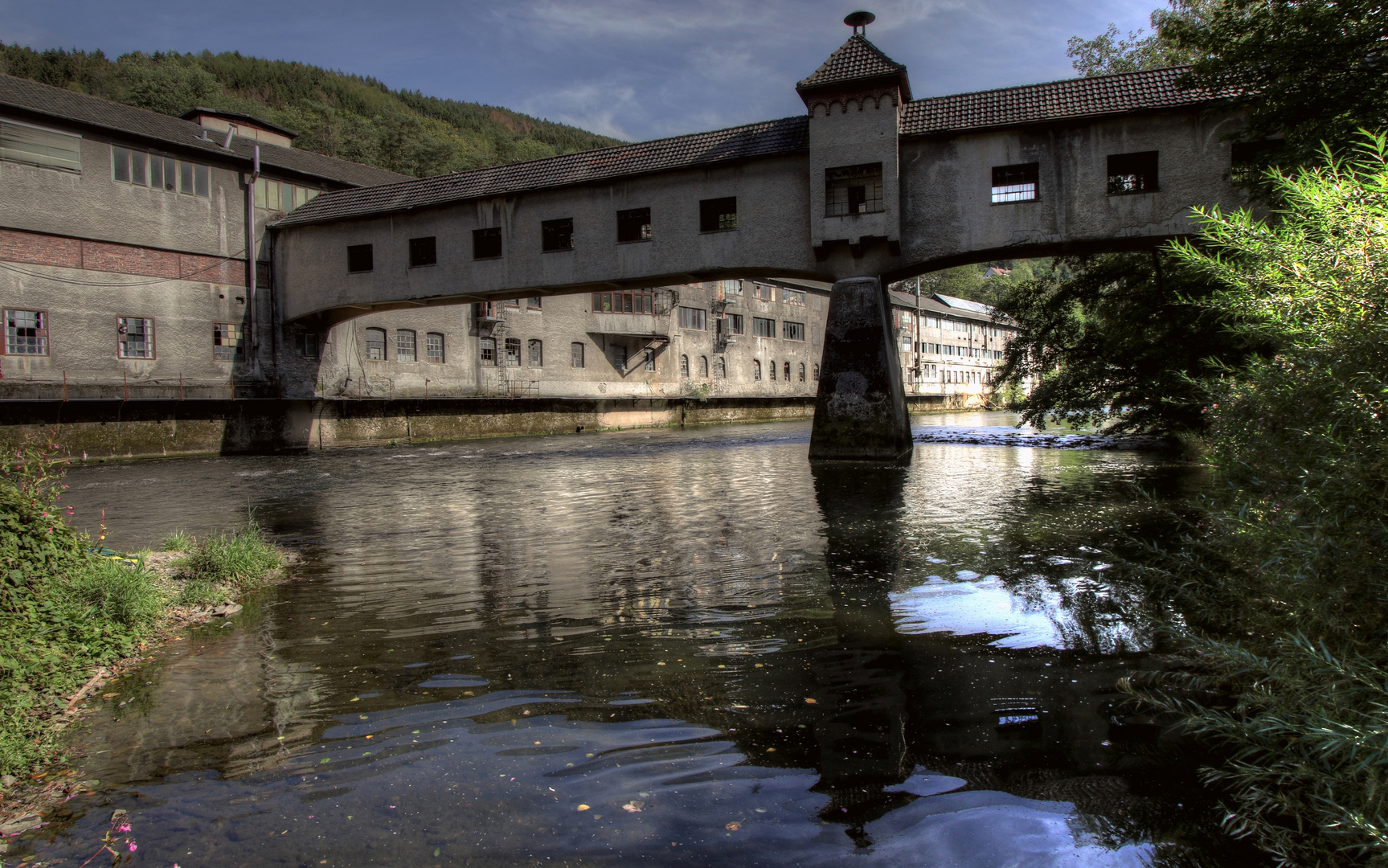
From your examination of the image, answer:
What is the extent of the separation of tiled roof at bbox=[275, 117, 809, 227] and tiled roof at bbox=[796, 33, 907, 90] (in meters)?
1.26

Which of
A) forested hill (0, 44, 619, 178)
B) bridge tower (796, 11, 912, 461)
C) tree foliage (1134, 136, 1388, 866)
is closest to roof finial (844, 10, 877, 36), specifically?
bridge tower (796, 11, 912, 461)

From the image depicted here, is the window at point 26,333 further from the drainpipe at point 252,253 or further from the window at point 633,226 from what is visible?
the window at point 633,226

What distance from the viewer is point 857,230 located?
19438 millimetres

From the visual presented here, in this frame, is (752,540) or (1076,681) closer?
(1076,681)

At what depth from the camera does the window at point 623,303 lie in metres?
42.8

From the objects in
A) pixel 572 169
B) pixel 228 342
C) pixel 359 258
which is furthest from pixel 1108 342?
pixel 228 342

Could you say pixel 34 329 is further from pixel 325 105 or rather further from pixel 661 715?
pixel 325 105

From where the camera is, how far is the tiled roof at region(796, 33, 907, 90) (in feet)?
62.1

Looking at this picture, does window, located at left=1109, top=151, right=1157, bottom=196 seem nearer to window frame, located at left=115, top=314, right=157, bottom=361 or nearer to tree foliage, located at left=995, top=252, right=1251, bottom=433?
tree foliage, located at left=995, top=252, right=1251, bottom=433

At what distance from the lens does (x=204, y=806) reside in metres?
3.17

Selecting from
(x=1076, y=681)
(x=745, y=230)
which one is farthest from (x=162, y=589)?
(x=745, y=230)

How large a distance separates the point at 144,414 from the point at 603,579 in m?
23.9

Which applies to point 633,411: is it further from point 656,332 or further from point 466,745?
point 466,745

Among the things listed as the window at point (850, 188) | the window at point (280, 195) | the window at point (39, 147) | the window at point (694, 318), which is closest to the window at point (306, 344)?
the window at point (280, 195)
